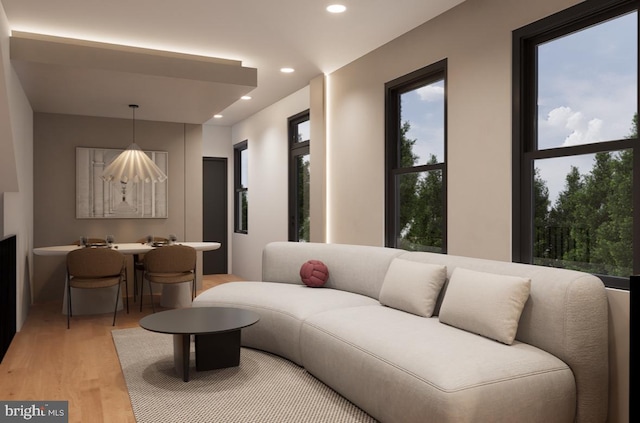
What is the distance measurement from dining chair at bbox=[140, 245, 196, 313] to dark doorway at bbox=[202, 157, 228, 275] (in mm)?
3398

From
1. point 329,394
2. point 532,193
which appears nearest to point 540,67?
point 532,193

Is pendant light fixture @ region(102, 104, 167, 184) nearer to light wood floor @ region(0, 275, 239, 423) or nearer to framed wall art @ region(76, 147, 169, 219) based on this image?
framed wall art @ region(76, 147, 169, 219)

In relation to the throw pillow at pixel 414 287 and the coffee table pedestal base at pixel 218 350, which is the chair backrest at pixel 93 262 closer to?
the coffee table pedestal base at pixel 218 350

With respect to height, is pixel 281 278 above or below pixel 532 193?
below

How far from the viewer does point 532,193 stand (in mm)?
3230

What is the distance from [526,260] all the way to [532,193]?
435 millimetres

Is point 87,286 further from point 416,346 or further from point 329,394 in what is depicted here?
point 416,346

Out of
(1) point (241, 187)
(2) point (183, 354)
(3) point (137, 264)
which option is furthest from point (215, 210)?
(2) point (183, 354)

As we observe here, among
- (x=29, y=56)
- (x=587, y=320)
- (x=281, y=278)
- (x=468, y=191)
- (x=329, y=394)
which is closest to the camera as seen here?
(x=587, y=320)

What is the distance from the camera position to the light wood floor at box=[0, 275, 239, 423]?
2924mm

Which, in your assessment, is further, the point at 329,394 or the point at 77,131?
the point at 77,131

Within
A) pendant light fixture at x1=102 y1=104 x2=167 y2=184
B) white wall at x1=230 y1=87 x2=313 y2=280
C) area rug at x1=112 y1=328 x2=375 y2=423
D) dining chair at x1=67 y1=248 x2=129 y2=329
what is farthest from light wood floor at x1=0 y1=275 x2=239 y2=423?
white wall at x1=230 y1=87 x2=313 y2=280

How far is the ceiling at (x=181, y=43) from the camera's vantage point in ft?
12.7

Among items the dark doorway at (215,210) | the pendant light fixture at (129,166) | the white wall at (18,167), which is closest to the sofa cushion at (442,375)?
the white wall at (18,167)
